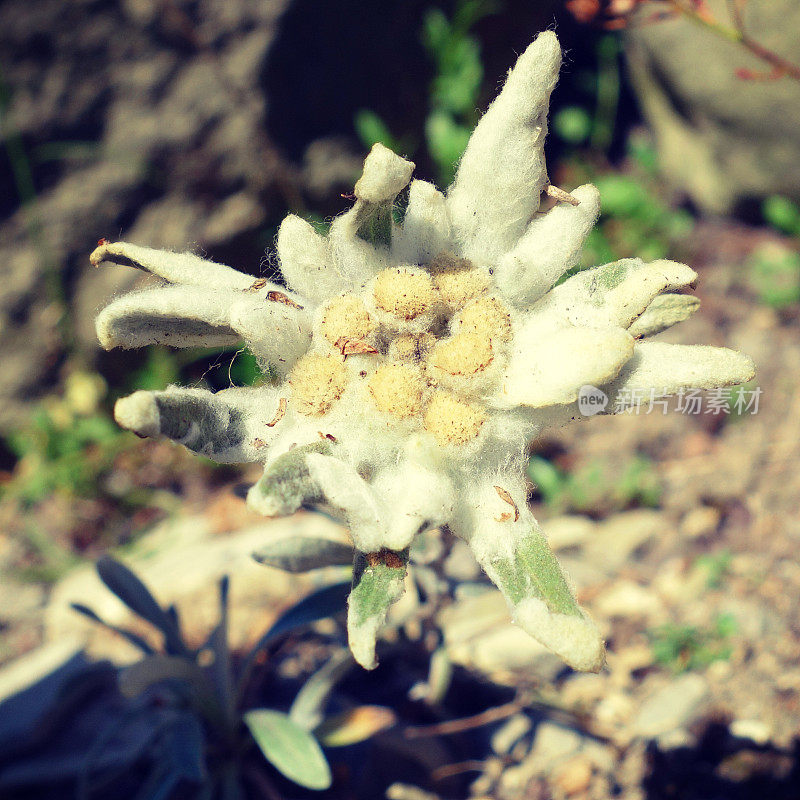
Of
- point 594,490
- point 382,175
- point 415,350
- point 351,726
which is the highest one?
point 382,175

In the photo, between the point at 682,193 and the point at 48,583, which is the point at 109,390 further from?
the point at 682,193

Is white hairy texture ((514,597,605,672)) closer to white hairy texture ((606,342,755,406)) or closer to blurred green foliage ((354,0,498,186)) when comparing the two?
white hairy texture ((606,342,755,406))

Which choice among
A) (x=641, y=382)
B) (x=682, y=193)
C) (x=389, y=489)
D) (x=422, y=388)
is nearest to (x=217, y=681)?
(x=389, y=489)

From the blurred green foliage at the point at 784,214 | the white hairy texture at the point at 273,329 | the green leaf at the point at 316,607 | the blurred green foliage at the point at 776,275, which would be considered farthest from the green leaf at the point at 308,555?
the blurred green foliage at the point at 784,214

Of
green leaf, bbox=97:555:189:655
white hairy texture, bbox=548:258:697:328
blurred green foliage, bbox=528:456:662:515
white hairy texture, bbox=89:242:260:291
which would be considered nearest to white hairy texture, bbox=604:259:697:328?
white hairy texture, bbox=548:258:697:328

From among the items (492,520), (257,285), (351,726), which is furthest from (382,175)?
(351,726)

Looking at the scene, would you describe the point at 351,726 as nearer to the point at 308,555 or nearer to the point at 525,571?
the point at 308,555
